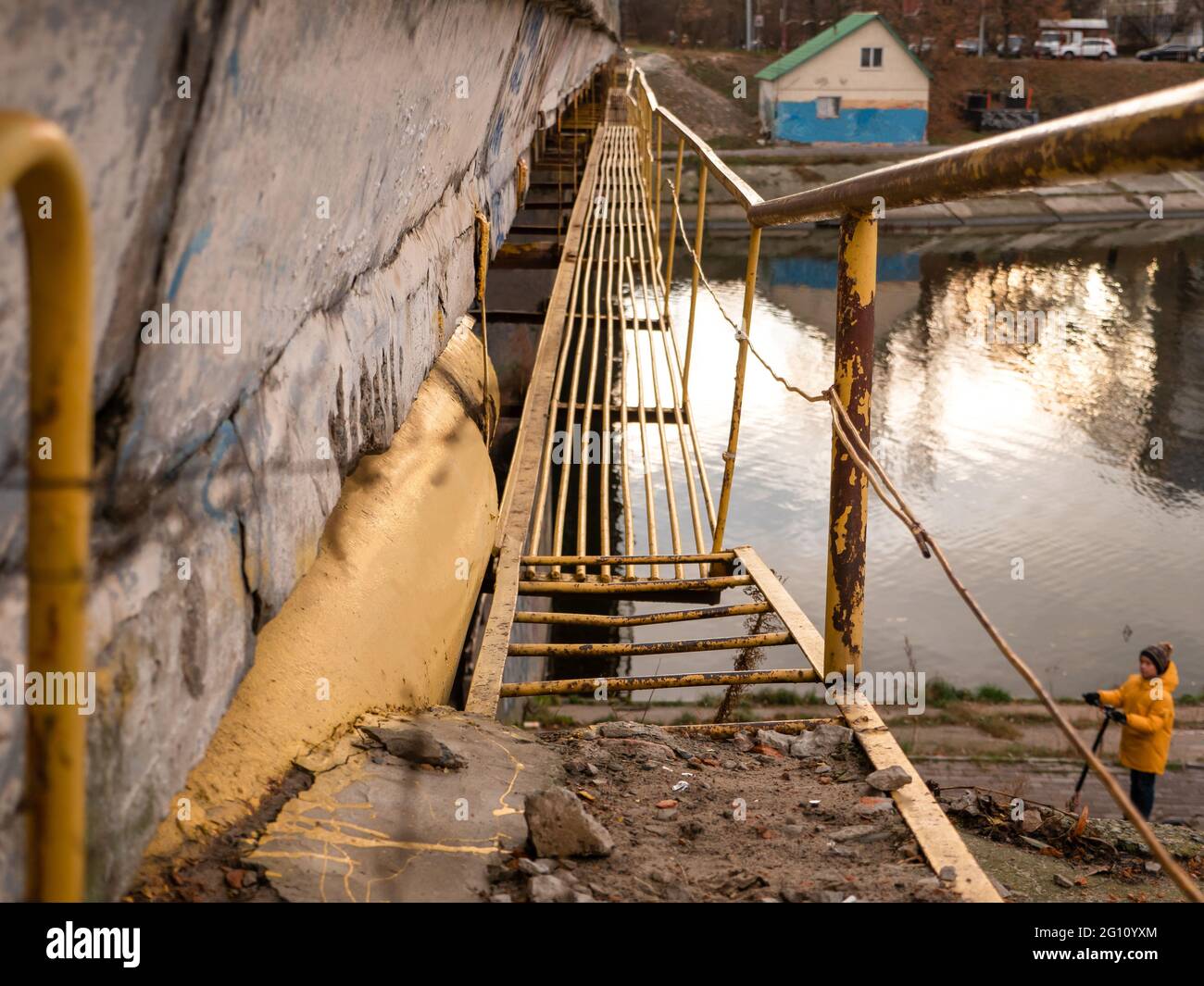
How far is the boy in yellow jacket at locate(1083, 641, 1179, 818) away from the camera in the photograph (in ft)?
20.3

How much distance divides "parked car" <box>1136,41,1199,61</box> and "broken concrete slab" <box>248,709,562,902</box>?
4492 cm

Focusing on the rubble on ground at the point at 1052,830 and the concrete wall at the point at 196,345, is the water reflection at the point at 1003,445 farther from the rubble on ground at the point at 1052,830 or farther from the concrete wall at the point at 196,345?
the concrete wall at the point at 196,345

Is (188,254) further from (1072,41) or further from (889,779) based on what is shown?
(1072,41)

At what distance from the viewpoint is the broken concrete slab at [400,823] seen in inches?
57.1

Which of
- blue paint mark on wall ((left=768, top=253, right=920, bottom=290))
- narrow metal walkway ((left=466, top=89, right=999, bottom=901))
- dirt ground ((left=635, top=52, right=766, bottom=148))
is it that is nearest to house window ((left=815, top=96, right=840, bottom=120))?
dirt ground ((left=635, top=52, right=766, bottom=148))

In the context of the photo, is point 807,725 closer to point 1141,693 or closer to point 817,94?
point 1141,693

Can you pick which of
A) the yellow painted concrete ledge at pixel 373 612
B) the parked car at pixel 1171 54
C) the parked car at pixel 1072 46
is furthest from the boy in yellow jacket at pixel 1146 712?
the parked car at pixel 1171 54

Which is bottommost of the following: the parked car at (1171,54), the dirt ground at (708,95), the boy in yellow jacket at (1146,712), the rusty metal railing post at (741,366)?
the boy in yellow jacket at (1146,712)

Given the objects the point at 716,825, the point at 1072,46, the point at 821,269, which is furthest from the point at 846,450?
the point at 1072,46

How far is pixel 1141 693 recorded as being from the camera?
20.9 ft

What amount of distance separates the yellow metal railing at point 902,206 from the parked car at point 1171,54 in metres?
43.5

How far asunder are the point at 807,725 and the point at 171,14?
169cm

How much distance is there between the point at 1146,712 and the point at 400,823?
5.82 metres
